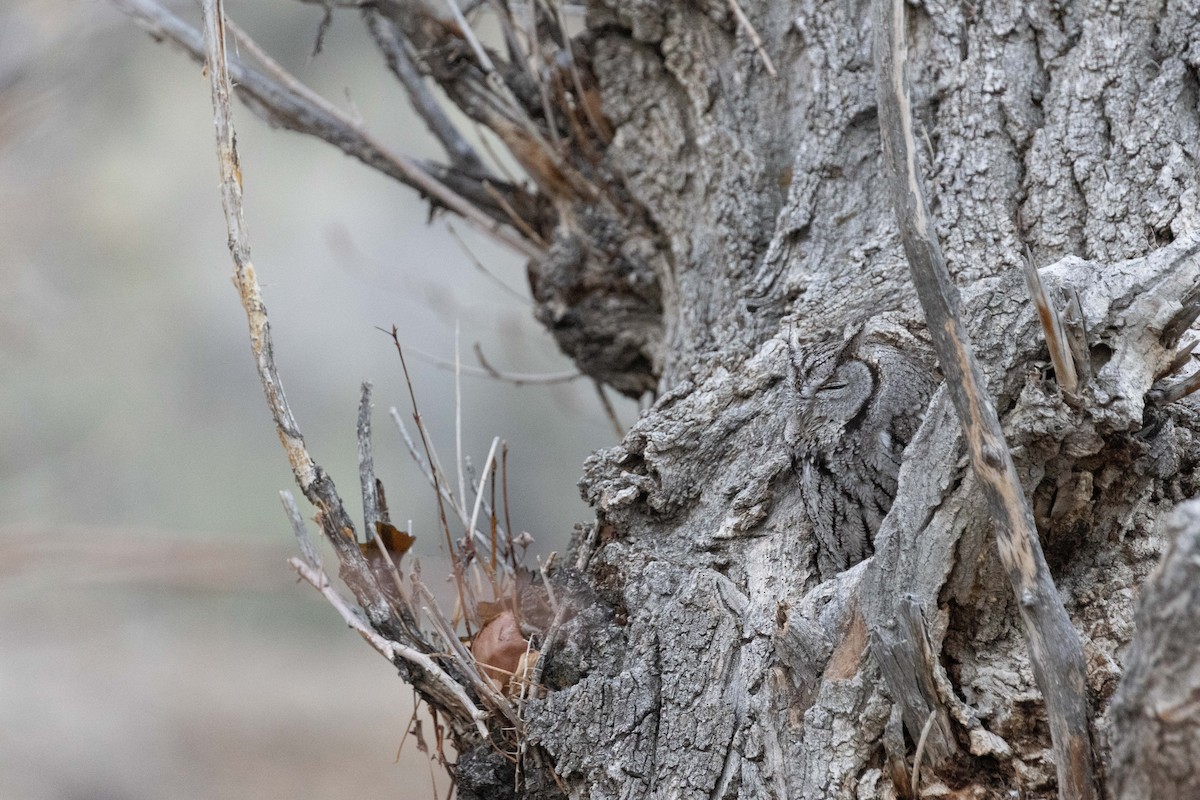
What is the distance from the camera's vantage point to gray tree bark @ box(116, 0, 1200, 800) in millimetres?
820

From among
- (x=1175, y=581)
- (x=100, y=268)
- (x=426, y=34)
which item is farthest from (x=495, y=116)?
(x=100, y=268)

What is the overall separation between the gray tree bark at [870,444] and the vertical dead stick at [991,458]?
2 centimetres

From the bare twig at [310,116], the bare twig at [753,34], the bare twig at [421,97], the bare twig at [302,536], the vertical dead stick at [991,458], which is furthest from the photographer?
the bare twig at [421,97]

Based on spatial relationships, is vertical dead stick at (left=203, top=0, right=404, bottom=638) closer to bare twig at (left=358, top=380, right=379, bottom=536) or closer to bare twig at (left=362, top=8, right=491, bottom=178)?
bare twig at (left=358, top=380, right=379, bottom=536)

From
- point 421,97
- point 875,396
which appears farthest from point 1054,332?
point 421,97

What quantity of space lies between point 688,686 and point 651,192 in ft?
3.05

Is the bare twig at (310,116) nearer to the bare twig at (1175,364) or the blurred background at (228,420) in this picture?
the bare twig at (1175,364)

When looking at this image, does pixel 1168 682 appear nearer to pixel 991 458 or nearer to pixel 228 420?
pixel 991 458

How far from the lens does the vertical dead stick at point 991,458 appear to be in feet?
2.35

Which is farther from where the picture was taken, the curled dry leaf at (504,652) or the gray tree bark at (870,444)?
the curled dry leaf at (504,652)

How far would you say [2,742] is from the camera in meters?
4.93

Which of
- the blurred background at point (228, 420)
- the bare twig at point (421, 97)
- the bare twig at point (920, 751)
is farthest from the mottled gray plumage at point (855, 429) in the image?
the blurred background at point (228, 420)

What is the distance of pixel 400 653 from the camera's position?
95cm

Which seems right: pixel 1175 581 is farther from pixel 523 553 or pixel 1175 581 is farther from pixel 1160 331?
pixel 523 553
